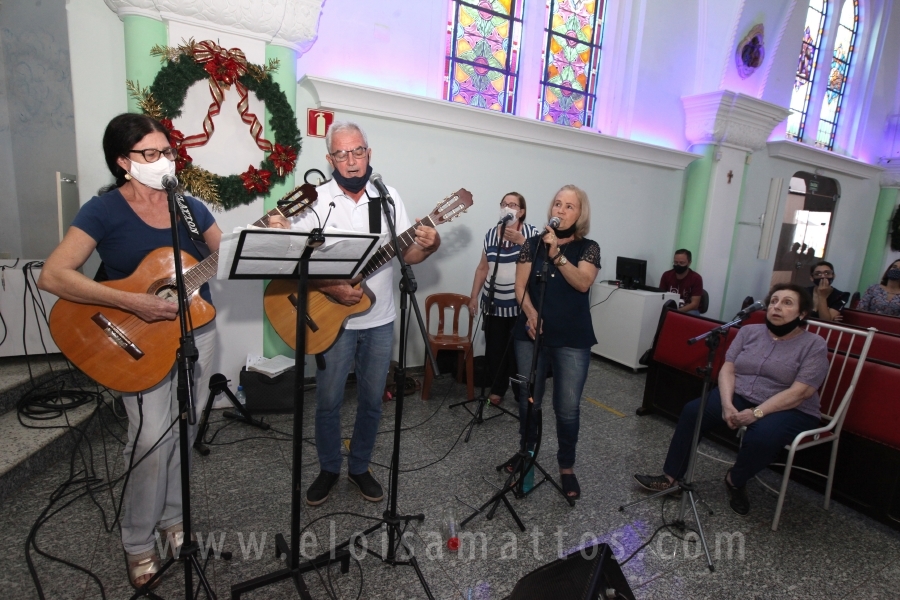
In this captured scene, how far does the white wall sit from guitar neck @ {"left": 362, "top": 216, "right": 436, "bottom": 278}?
10.1ft

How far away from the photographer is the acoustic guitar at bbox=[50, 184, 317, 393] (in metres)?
1.64

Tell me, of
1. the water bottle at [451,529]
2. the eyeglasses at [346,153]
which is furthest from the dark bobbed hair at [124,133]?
the water bottle at [451,529]

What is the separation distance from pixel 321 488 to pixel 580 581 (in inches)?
55.2

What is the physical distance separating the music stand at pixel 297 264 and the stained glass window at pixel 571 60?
4.00 m

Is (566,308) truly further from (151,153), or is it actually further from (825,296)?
(825,296)

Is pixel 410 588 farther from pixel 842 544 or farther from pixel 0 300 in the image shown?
pixel 0 300

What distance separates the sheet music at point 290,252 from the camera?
50.1 inches

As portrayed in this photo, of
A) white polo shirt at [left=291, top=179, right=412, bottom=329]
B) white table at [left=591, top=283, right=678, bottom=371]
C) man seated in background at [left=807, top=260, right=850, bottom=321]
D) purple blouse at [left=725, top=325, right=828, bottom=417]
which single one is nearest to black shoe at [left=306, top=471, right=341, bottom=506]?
white polo shirt at [left=291, top=179, right=412, bottom=329]

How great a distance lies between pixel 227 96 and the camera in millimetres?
3117

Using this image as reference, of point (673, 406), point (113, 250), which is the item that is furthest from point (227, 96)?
point (673, 406)

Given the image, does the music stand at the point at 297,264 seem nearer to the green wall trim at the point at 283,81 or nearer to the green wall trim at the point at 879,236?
the green wall trim at the point at 283,81

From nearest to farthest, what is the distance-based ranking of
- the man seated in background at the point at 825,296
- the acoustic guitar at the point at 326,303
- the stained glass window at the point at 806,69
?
the acoustic guitar at the point at 326,303 → the man seated in background at the point at 825,296 → the stained glass window at the point at 806,69

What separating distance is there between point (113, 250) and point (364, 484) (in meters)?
1.53

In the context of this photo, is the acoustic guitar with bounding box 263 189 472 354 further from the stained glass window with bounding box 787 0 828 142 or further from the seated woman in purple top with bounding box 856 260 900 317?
the stained glass window with bounding box 787 0 828 142
